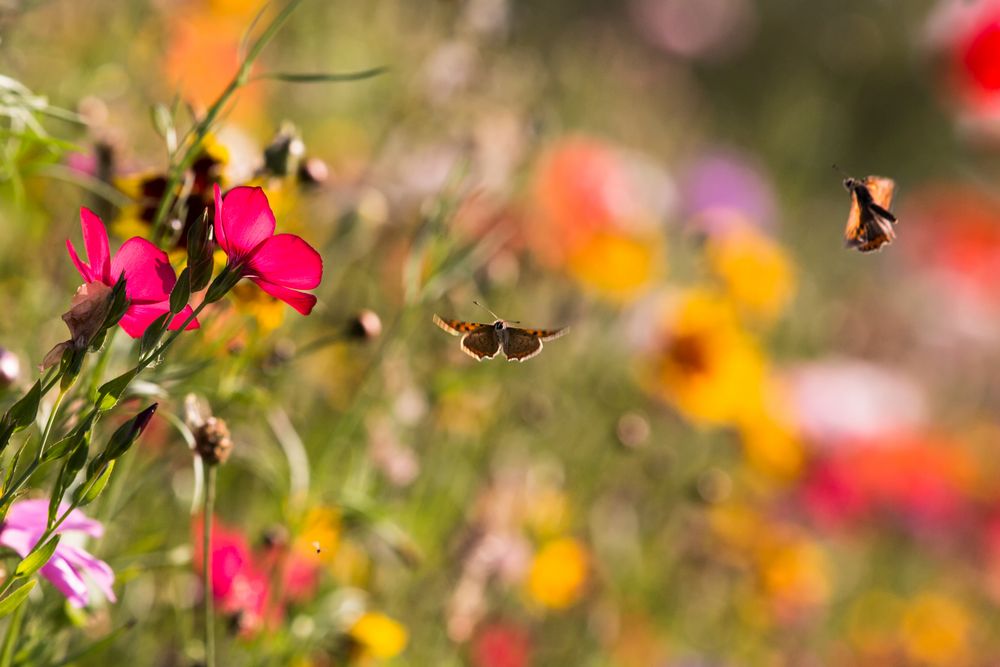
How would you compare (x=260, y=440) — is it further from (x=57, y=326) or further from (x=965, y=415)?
(x=965, y=415)

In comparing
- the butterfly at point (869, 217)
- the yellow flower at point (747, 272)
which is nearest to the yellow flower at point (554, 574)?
the yellow flower at point (747, 272)

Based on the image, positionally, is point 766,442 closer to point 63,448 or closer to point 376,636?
point 376,636

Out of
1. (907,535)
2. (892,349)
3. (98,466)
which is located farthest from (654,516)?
(892,349)

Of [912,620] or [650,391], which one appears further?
[912,620]

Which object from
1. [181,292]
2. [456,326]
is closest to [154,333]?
[181,292]

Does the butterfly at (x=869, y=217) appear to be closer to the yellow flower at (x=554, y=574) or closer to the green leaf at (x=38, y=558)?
the green leaf at (x=38, y=558)

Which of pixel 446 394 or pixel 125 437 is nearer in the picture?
pixel 125 437

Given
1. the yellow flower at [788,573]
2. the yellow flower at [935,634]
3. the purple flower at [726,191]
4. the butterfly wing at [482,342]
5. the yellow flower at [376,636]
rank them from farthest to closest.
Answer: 1. the purple flower at [726,191]
2. the yellow flower at [935,634]
3. the yellow flower at [788,573]
4. the yellow flower at [376,636]
5. the butterfly wing at [482,342]
